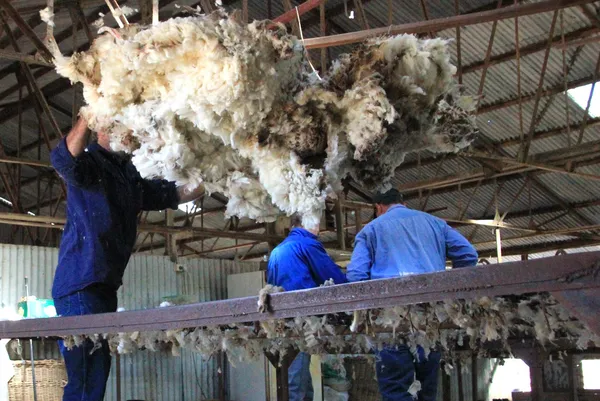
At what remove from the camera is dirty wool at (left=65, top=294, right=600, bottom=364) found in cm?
174

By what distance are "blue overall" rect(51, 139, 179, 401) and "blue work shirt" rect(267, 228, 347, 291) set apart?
116 centimetres

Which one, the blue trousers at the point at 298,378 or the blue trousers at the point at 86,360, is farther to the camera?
the blue trousers at the point at 298,378

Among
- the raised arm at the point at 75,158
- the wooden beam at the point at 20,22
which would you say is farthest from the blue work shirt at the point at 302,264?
the wooden beam at the point at 20,22

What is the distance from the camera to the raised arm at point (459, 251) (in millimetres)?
3701

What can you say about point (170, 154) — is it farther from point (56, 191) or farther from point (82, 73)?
point (56, 191)

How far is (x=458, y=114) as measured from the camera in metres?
1.91

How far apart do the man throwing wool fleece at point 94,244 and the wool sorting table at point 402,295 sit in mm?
278

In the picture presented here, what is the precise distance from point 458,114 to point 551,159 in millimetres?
8915

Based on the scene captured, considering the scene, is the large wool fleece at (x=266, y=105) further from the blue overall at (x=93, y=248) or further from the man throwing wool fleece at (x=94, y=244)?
the blue overall at (x=93, y=248)

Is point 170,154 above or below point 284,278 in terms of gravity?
above

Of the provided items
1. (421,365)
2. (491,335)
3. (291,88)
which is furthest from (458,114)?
(421,365)

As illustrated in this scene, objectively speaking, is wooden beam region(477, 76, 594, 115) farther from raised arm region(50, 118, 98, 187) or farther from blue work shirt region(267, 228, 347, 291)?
raised arm region(50, 118, 98, 187)

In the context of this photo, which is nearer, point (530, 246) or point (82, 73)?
point (82, 73)

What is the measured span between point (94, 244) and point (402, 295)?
1644 mm
